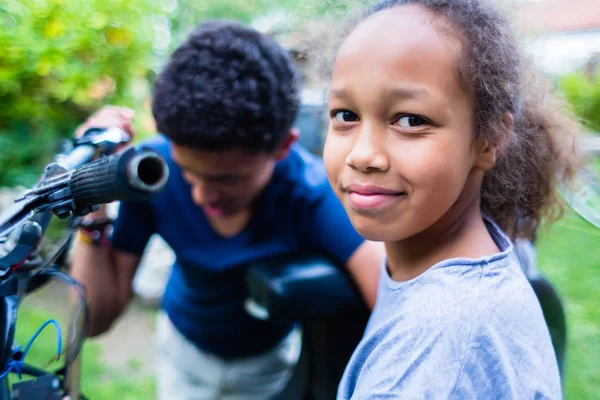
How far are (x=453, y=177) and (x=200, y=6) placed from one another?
6376 mm

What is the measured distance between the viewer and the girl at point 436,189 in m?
0.76

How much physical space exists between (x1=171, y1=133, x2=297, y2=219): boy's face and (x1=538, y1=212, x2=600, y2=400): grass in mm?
877

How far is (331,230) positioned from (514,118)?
0.85 m

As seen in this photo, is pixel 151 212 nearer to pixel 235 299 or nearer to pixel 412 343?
pixel 235 299

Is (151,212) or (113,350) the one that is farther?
(113,350)

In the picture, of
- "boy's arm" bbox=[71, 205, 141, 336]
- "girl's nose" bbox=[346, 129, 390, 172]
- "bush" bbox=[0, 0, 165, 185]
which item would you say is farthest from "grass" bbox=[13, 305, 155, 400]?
"girl's nose" bbox=[346, 129, 390, 172]

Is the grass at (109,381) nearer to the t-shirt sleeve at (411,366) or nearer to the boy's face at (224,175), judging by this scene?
the boy's face at (224,175)

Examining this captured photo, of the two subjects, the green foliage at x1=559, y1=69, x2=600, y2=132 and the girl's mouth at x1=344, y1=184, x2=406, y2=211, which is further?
the green foliage at x1=559, y1=69, x2=600, y2=132

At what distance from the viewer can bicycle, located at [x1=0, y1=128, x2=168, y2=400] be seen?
0.72 m

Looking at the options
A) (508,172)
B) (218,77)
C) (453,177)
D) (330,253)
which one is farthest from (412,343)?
(218,77)

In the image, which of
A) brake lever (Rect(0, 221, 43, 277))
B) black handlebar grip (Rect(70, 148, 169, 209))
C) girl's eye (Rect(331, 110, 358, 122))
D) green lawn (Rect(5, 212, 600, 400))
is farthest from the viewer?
green lawn (Rect(5, 212, 600, 400))

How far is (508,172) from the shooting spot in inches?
40.5

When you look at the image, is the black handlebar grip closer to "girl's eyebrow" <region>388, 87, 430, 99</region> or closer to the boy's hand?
"girl's eyebrow" <region>388, 87, 430, 99</region>

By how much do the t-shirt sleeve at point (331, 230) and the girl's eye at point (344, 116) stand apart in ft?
2.61
